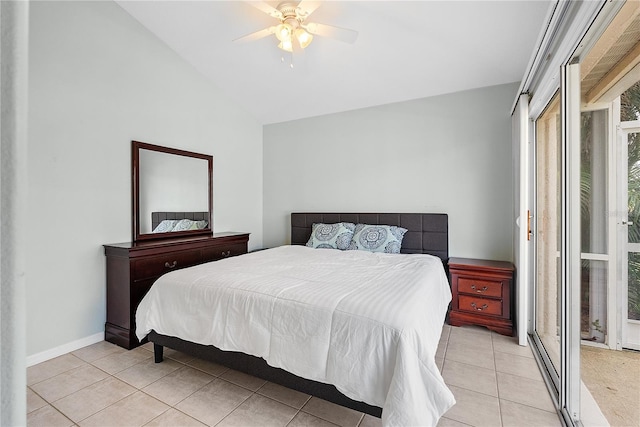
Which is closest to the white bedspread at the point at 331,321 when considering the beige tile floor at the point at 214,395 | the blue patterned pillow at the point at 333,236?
the beige tile floor at the point at 214,395

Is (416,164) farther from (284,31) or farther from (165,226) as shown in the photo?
(165,226)

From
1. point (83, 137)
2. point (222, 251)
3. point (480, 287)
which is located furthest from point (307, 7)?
point (480, 287)

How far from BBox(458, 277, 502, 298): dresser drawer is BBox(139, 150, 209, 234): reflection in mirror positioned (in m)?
3.04

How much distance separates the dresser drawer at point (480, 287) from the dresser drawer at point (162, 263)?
2.72 m

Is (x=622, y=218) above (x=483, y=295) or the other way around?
above

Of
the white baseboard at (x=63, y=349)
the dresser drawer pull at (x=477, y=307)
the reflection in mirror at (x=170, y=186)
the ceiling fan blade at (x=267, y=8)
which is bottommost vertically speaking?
the white baseboard at (x=63, y=349)

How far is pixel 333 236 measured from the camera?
11.9 feet

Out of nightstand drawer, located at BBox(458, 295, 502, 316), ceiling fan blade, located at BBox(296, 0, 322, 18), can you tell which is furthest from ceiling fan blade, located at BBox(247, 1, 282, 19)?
nightstand drawer, located at BBox(458, 295, 502, 316)

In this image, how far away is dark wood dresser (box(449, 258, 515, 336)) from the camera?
110 inches

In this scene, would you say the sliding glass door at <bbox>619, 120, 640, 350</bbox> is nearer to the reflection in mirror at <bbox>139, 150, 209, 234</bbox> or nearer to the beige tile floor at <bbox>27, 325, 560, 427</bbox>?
the beige tile floor at <bbox>27, 325, 560, 427</bbox>

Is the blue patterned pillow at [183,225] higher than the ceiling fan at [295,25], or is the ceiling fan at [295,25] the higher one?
the ceiling fan at [295,25]

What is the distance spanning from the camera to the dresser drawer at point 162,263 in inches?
104

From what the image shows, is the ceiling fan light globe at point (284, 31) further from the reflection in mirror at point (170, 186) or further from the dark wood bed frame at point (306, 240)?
the dark wood bed frame at point (306, 240)

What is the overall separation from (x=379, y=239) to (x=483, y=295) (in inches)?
44.6
